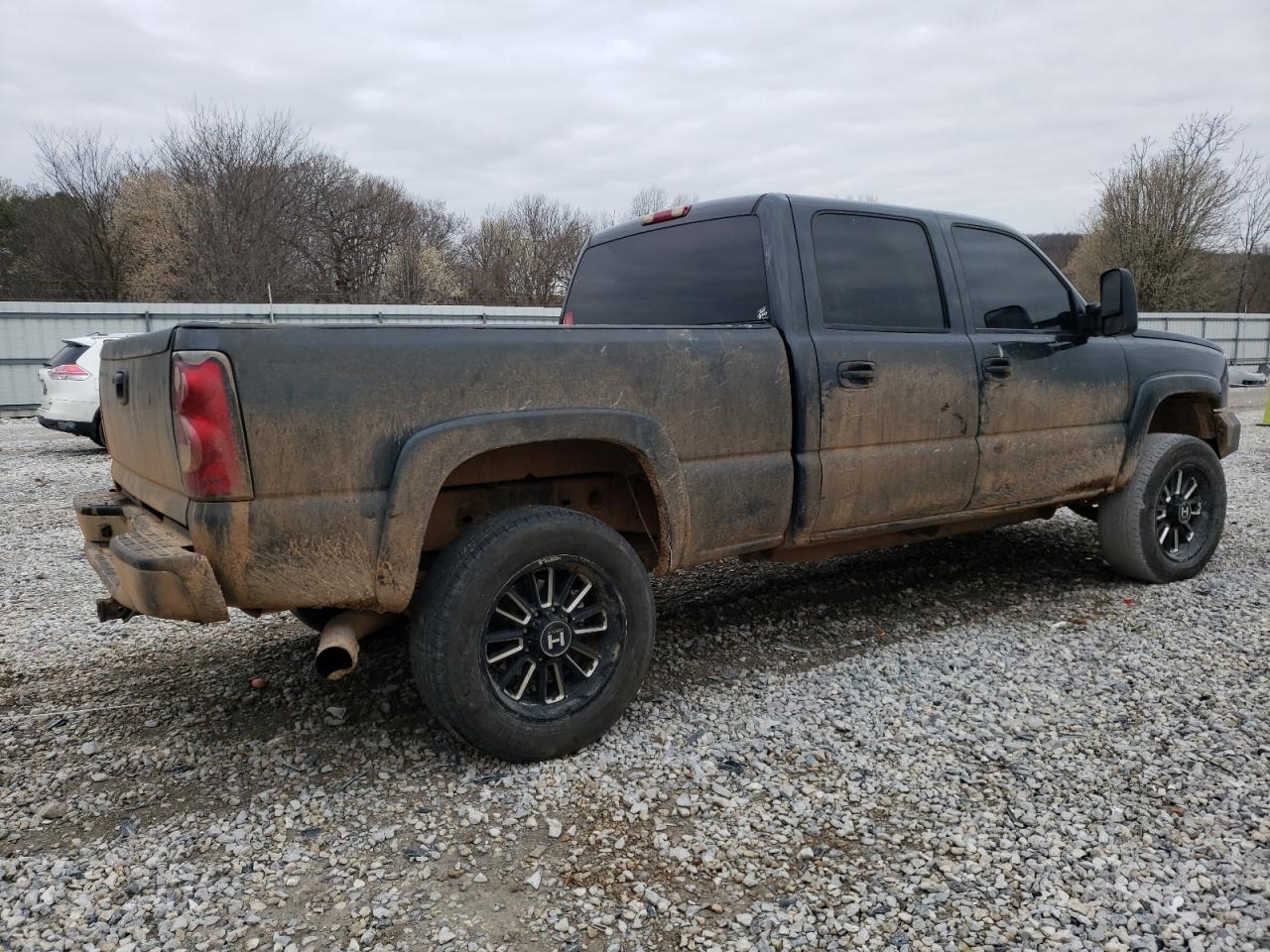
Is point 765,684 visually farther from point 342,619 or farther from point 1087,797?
point 342,619

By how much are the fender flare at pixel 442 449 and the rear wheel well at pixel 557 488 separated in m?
0.15

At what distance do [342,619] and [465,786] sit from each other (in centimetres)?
68

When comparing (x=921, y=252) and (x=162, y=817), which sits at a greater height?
(x=921, y=252)

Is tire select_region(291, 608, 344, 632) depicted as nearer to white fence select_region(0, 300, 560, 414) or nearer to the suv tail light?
the suv tail light

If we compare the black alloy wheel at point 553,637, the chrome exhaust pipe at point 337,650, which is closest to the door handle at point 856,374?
the black alloy wheel at point 553,637

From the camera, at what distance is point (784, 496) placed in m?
3.53

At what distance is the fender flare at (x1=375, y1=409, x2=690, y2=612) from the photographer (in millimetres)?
2689

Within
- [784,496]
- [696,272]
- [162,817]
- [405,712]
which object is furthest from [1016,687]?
[162,817]

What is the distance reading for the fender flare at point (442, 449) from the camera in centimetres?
269

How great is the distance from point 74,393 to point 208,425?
11.2m

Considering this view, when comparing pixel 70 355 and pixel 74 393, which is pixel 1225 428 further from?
pixel 70 355

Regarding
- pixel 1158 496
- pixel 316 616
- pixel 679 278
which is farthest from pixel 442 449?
pixel 1158 496

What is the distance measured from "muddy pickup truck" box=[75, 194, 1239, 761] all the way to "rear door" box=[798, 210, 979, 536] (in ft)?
0.04

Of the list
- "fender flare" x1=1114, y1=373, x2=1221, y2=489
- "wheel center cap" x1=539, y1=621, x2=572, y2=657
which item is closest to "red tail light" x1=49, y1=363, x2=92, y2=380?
"wheel center cap" x1=539, y1=621, x2=572, y2=657
